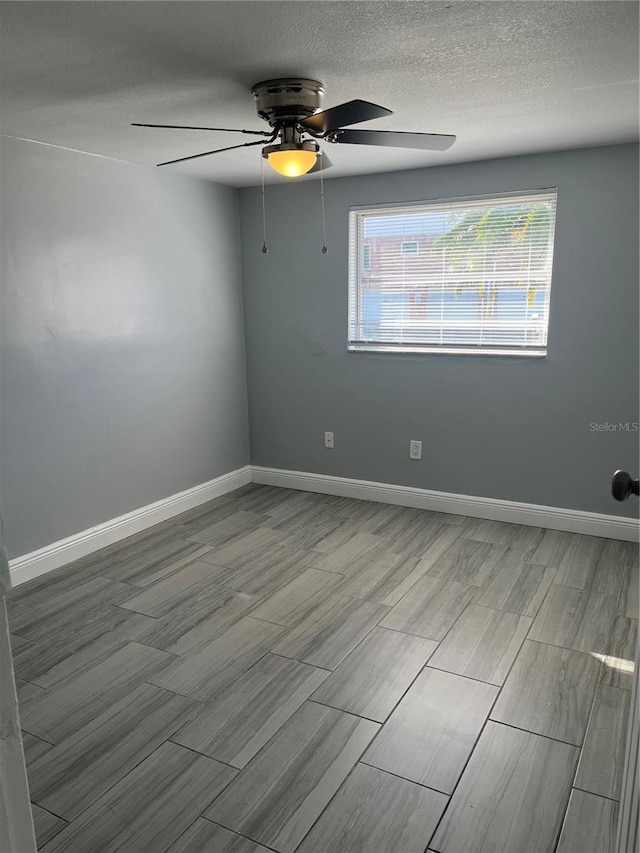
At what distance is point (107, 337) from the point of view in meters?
3.63

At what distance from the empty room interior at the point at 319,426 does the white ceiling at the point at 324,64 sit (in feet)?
0.06

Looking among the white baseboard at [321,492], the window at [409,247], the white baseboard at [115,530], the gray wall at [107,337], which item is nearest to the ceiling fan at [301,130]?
the gray wall at [107,337]

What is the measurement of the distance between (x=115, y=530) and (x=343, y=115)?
271 centimetres

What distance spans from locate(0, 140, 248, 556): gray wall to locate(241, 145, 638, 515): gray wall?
359 mm

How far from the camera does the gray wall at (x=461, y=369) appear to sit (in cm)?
355

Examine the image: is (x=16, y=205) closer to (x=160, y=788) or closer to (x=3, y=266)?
(x=3, y=266)

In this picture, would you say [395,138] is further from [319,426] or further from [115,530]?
[115,530]

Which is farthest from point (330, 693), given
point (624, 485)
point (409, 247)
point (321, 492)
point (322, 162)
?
point (409, 247)

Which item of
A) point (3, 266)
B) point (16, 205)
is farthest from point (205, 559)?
point (16, 205)

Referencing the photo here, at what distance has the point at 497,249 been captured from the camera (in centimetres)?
383

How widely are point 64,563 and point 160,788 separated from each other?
187cm

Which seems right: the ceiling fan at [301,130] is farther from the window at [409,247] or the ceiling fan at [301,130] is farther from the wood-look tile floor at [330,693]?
the wood-look tile floor at [330,693]

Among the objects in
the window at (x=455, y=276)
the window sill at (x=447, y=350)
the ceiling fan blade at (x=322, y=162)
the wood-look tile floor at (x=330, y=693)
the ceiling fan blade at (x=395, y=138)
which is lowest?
the wood-look tile floor at (x=330, y=693)

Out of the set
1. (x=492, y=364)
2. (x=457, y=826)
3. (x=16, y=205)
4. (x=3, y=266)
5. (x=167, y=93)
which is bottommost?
(x=457, y=826)
